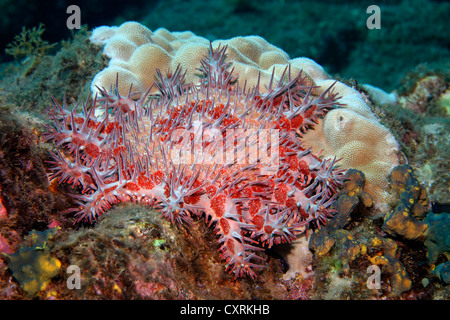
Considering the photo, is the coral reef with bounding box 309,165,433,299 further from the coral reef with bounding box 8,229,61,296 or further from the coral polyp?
the coral reef with bounding box 8,229,61,296

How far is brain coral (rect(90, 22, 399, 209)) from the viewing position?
3391 mm

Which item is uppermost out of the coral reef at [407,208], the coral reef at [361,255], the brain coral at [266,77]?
the brain coral at [266,77]

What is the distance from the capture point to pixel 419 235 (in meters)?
2.77

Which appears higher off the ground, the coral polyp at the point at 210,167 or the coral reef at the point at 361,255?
the coral polyp at the point at 210,167

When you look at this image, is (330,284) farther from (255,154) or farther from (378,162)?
(378,162)

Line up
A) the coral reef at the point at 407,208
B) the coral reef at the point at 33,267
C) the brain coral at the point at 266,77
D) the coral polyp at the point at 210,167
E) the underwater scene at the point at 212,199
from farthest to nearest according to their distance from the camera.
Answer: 1. the brain coral at the point at 266,77
2. the coral reef at the point at 407,208
3. the coral polyp at the point at 210,167
4. the underwater scene at the point at 212,199
5. the coral reef at the point at 33,267

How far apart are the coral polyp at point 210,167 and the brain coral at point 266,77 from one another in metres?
0.57

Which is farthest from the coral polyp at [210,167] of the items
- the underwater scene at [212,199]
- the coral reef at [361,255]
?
the coral reef at [361,255]

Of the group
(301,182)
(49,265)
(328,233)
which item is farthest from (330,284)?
(49,265)

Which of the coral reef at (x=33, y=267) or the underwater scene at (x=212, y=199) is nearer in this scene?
the coral reef at (x=33, y=267)

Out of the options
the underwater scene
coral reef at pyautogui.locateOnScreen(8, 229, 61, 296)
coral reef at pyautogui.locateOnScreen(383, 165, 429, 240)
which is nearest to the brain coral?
the underwater scene

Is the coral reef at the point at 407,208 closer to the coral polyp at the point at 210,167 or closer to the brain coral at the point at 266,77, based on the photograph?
the brain coral at the point at 266,77

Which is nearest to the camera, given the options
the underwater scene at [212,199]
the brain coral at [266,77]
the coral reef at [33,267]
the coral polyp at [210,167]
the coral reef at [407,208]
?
the coral reef at [33,267]

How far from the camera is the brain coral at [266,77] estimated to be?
3.39m
